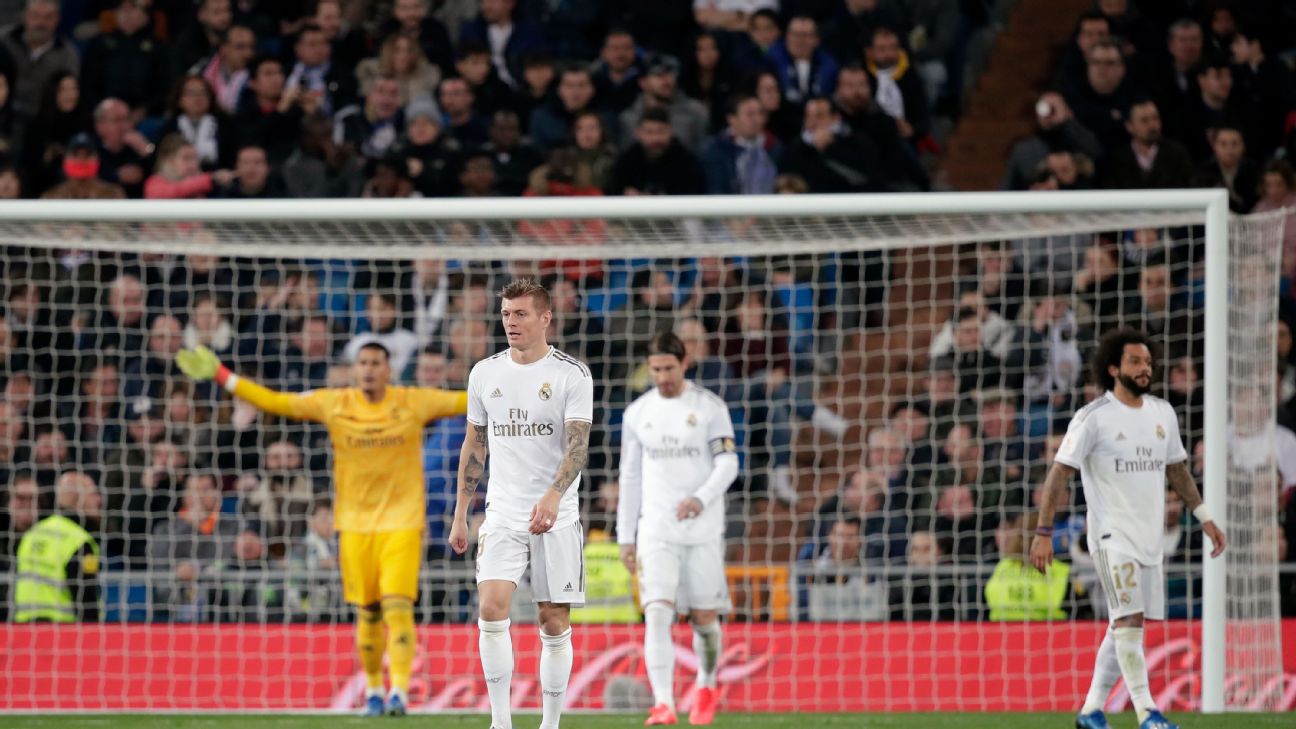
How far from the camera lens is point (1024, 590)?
450 inches

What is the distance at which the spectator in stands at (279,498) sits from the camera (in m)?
12.3

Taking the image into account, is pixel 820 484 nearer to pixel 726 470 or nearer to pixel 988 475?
pixel 988 475

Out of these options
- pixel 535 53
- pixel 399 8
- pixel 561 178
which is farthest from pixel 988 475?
pixel 399 8

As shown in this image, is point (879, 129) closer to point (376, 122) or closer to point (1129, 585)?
point (376, 122)

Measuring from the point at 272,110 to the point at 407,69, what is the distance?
123 centimetres

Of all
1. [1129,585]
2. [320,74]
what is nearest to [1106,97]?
[320,74]

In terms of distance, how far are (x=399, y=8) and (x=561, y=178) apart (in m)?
2.85

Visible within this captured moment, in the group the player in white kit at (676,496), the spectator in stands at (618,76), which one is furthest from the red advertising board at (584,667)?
the spectator in stands at (618,76)

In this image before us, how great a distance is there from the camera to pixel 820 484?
1323cm

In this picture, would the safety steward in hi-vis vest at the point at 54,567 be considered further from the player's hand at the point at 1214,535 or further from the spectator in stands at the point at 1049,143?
the spectator in stands at the point at 1049,143

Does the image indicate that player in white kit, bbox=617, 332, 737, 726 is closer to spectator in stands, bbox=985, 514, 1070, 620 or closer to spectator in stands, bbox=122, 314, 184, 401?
spectator in stands, bbox=985, 514, 1070, 620

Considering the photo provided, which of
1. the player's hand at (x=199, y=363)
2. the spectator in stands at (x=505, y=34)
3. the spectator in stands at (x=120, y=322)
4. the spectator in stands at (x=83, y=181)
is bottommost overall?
the player's hand at (x=199, y=363)

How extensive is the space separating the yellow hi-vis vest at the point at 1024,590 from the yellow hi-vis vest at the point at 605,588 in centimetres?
240

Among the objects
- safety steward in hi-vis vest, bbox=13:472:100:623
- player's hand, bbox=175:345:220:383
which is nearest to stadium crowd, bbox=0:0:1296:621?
safety steward in hi-vis vest, bbox=13:472:100:623
